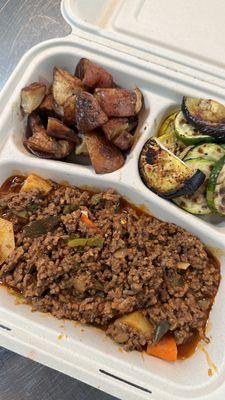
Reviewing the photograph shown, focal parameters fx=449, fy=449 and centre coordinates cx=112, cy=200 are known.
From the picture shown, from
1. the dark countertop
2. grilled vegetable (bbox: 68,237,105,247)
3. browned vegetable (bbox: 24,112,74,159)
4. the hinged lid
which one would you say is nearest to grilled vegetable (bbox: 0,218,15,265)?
grilled vegetable (bbox: 68,237,105,247)

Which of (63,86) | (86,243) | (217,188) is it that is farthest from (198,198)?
(63,86)

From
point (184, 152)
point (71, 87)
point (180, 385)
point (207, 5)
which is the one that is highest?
point (207, 5)

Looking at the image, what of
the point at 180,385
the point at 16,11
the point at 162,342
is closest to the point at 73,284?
the point at 162,342

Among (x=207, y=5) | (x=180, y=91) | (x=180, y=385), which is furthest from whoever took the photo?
(x=207, y=5)

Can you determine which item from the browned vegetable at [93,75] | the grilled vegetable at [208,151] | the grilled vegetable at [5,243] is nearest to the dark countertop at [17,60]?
the grilled vegetable at [5,243]

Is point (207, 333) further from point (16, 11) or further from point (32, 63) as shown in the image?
point (16, 11)

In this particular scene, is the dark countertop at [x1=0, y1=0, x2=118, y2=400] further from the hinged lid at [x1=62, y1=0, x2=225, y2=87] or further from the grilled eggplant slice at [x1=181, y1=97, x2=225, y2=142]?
the grilled eggplant slice at [x1=181, y1=97, x2=225, y2=142]

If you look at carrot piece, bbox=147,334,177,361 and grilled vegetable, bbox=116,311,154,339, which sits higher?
grilled vegetable, bbox=116,311,154,339

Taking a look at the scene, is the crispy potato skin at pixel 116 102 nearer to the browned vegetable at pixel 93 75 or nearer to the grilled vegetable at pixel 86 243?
the browned vegetable at pixel 93 75
